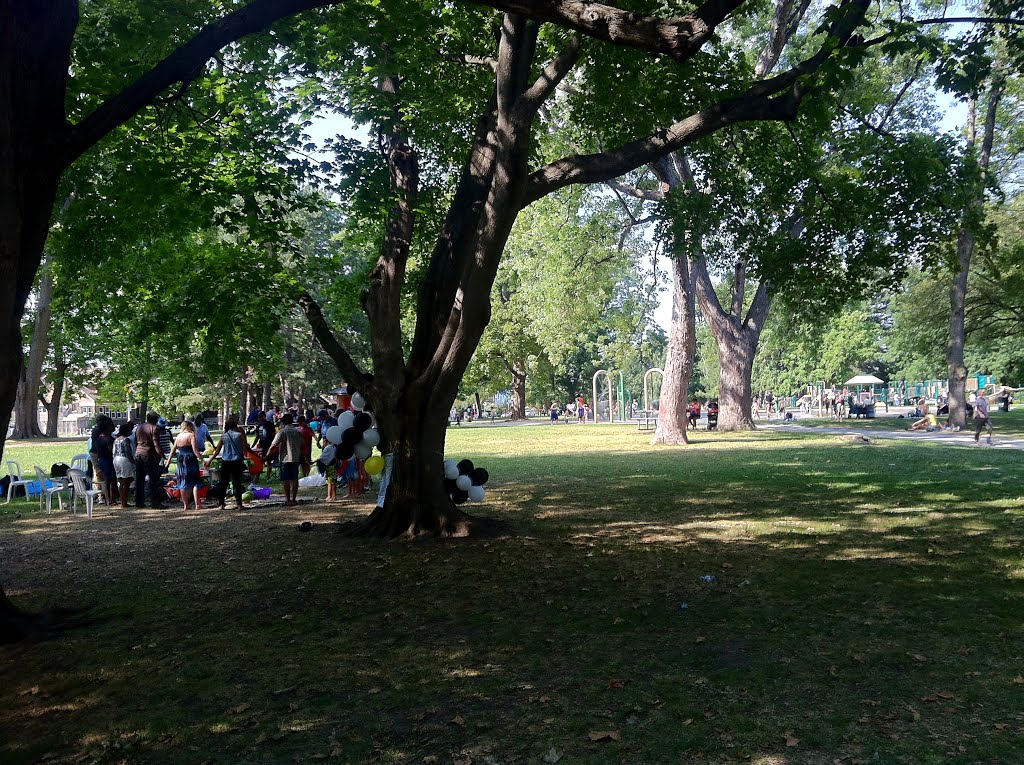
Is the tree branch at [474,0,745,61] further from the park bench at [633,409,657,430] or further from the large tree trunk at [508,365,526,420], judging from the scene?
the large tree trunk at [508,365,526,420]

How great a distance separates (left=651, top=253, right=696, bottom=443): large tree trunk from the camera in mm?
26562

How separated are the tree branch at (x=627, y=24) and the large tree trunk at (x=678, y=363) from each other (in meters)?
21.5

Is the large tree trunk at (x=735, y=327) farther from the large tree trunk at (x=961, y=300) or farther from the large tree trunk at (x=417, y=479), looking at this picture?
the large tree trunk at (x=417, y=479)

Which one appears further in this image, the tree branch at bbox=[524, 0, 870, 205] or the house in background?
the house in background

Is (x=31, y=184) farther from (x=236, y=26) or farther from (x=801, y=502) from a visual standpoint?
(x=801, y=502)

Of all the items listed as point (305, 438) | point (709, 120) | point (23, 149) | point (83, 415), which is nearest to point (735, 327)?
point (305, 438)

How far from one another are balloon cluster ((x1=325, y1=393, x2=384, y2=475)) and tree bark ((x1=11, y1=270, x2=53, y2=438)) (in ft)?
100

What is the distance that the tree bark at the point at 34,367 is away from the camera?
38.2 m

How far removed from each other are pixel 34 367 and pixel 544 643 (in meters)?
40.6

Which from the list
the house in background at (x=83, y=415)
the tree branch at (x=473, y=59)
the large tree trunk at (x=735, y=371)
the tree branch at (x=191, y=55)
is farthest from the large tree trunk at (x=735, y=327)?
the tree branch at (x=191, y=55)

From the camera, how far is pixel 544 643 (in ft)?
19.1

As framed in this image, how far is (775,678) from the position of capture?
4941 millimetres

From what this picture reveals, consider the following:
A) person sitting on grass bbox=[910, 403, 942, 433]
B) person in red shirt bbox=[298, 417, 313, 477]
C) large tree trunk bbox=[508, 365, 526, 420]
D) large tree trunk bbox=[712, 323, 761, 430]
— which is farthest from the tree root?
large tree trunk bbox=[508, 365, 526, 420]

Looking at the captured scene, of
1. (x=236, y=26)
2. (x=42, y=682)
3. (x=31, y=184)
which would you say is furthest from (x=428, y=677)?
(x=236, y=26)
